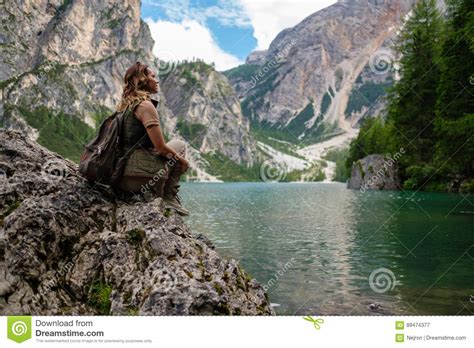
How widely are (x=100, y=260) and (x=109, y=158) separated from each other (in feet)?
5.51

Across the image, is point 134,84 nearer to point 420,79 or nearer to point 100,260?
point 100,260

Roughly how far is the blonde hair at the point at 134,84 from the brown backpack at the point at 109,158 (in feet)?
0.61

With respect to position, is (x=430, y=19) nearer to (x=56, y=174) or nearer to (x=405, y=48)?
(x=405, y=48)

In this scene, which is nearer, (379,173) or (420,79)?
(420,79)

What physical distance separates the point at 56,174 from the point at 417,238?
17455mm

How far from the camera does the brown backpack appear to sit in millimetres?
6711

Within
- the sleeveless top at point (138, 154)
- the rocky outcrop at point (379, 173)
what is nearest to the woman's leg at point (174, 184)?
the sleeveless top at point (138, 154)

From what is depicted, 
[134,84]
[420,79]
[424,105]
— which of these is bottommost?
[134,84]

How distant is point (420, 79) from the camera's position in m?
57.8

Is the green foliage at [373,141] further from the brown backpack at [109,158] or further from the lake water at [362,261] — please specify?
the brown backpack at [109,158]

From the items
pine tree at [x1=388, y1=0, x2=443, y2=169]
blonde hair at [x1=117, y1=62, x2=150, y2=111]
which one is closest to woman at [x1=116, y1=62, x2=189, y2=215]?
blonde hair at [x1=117, y1=62, x2=150, y2=111]

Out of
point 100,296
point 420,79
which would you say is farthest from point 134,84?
point 420,79

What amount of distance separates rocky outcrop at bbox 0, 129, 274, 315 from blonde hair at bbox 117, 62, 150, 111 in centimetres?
153
